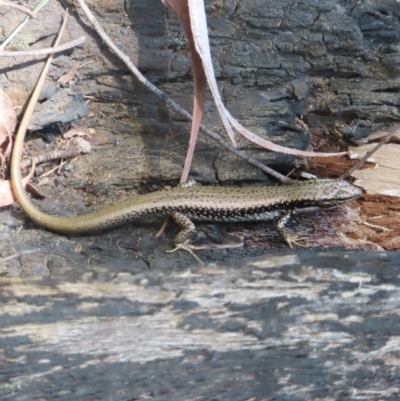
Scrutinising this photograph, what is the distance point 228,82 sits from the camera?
2381 mm

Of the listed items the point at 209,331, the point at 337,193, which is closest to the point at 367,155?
the point at 337,193

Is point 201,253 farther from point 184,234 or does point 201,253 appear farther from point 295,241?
point 295,241

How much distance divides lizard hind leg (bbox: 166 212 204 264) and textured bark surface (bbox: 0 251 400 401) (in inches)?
17.0

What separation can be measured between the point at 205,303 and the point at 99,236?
75 cm

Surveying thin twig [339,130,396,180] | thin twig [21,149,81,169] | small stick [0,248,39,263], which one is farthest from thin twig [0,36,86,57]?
thin twig [339,130,396,180]

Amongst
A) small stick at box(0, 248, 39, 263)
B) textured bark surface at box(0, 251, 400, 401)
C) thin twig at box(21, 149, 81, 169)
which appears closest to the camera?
textured bark surface at box(0, 251, 400, 401)

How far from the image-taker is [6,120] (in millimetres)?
2330

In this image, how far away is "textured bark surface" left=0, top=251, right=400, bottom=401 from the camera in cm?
175

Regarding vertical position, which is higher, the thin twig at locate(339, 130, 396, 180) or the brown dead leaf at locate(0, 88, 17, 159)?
the brown dead leaf at locate(0, 88, 17, 159)

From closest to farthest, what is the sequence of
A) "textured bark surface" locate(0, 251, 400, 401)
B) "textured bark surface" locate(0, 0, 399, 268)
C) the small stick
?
"textured bark surface" locate(0, 251, 400, 401) < the small stick < "textured bark surface" locate(0, 0, 399, 268)

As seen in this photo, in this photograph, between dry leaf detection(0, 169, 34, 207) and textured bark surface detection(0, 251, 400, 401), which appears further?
dry leaf detection(0, 169, 34, 207)

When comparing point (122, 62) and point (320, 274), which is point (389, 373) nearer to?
point (320, 274)

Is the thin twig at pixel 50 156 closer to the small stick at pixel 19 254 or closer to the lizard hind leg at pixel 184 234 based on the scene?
the small stick at pixel 19 254

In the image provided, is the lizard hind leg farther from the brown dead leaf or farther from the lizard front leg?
the brown dead leaf
